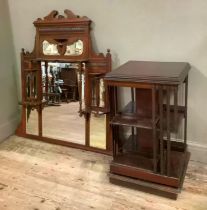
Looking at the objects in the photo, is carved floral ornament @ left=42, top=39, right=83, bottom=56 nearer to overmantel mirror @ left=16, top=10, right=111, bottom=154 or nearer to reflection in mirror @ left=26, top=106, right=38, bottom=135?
overmantel mirror @ left=16, top=10, right=111, bottom=154

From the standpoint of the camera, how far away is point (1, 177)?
7.32 ft

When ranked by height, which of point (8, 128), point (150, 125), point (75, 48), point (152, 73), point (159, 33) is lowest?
point (8, 128)

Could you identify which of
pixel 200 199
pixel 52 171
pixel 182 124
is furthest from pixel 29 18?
pixel 200 199

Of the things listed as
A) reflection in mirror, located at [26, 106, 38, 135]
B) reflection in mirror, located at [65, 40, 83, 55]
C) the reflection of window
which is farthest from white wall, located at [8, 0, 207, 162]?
reflection in mirror, located at [26, 106, 38, 135]

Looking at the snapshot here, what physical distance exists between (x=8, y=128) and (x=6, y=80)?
1.79 ft

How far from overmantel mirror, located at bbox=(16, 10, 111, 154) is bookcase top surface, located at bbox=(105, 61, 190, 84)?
485mm

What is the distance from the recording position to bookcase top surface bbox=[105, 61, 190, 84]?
1.71 m

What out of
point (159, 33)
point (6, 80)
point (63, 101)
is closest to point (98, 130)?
point (63, 101)

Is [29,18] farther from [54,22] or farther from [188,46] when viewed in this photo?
[188,46]

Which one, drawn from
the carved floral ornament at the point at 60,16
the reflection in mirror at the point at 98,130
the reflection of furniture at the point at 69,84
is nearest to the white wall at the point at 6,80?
the carved floral ornament at the point at 60,16

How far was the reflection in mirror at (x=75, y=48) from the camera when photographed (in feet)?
8.30

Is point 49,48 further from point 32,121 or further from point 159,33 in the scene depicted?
point 159,33

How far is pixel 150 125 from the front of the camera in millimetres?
1846

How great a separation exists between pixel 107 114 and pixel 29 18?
1298mm
